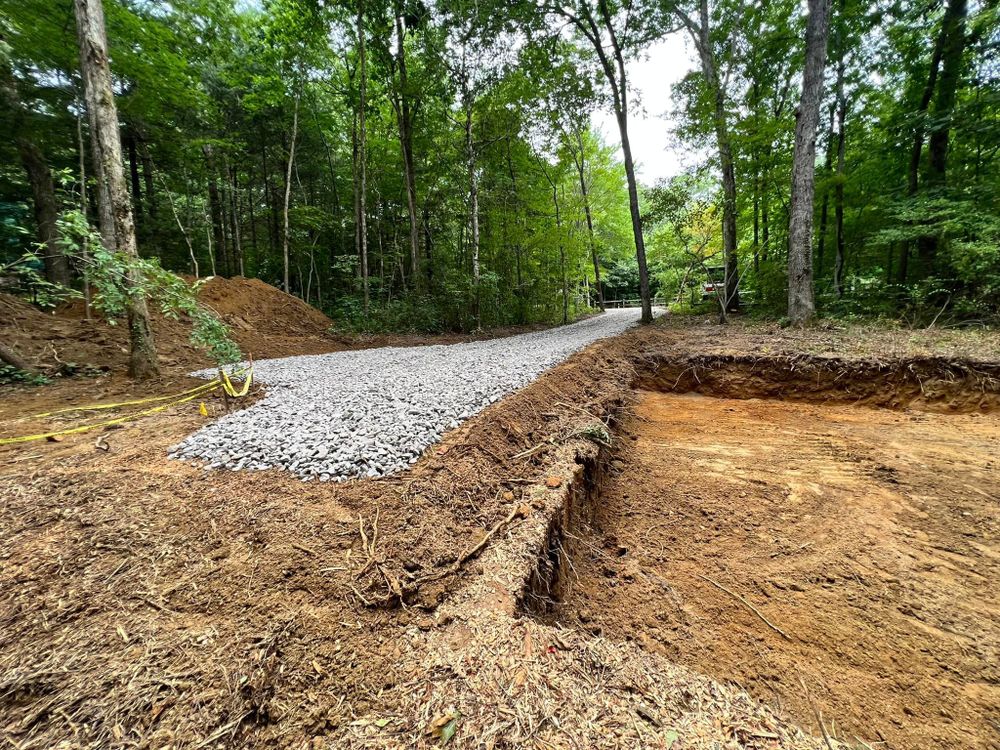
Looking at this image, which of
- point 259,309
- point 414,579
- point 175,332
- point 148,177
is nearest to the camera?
point 414,579

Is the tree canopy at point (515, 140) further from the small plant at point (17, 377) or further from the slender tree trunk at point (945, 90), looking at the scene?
the small plant at point (17, 377)

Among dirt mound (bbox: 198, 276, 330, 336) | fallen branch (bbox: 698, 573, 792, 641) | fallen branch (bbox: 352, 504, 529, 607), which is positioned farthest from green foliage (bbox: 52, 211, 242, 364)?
dirt mound (bbox: 198, 276, 330, 336)

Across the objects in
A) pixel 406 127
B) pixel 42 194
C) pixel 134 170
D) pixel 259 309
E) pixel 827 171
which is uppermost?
pixel 406 127

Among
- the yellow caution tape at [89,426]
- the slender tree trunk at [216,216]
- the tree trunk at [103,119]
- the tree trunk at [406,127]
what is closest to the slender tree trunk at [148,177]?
the slender tree trunk at [216,216]

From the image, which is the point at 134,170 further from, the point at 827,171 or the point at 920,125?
the point at 827,171

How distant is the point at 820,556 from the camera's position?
7.39 ft

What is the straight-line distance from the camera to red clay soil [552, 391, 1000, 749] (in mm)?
1513

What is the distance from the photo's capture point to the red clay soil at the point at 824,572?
1.51 m

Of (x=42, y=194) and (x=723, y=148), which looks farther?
(x=723, y=148)

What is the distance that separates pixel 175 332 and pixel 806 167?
11188 mm

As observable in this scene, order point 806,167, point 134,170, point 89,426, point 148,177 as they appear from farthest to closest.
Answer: point 148,177 → point 134,170 → point 806,167 → point 89,426

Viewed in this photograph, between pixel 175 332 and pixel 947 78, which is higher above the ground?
pixel 947 78

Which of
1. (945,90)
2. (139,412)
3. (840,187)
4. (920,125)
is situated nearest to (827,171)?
(840,187)

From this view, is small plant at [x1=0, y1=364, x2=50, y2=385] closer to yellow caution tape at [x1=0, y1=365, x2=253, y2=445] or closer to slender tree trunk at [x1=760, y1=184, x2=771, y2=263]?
yellow caution tape at [x1=0, y1=365, x2=253, y2=445]
